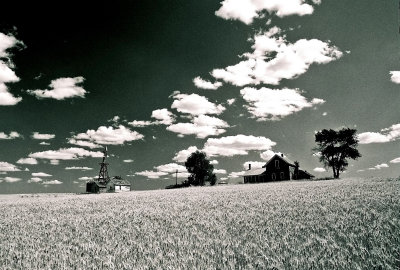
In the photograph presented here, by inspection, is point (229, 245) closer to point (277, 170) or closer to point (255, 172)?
point (277, 170)

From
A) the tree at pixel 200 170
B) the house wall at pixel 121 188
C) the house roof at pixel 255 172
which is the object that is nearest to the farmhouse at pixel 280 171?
the house roof at pixel 255 172

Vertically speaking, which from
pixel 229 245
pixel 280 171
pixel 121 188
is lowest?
pixel 121 188

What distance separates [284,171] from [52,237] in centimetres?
7742

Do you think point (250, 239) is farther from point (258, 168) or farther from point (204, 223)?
point (258, 168)

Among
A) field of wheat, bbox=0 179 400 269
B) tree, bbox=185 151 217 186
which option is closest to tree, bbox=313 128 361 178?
tree, bbox=185 151 217 186

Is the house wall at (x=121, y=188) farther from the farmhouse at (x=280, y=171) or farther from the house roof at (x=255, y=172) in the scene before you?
the farmhouse at (x=280, y=171)

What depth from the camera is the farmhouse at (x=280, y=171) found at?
79562 millimetres

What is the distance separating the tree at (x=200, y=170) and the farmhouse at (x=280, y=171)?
Answer: 64.1 ft

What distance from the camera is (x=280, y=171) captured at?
264 ft

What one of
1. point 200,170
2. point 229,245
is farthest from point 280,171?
point 229,245

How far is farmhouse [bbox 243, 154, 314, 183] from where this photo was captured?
3132 inches

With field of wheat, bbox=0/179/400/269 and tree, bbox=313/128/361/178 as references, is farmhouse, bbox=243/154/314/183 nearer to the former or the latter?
tree, bbox=313/128/361/178

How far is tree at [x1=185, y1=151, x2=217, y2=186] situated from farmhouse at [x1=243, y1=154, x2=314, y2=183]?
64.1 feet

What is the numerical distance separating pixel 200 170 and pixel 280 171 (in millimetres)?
30684
